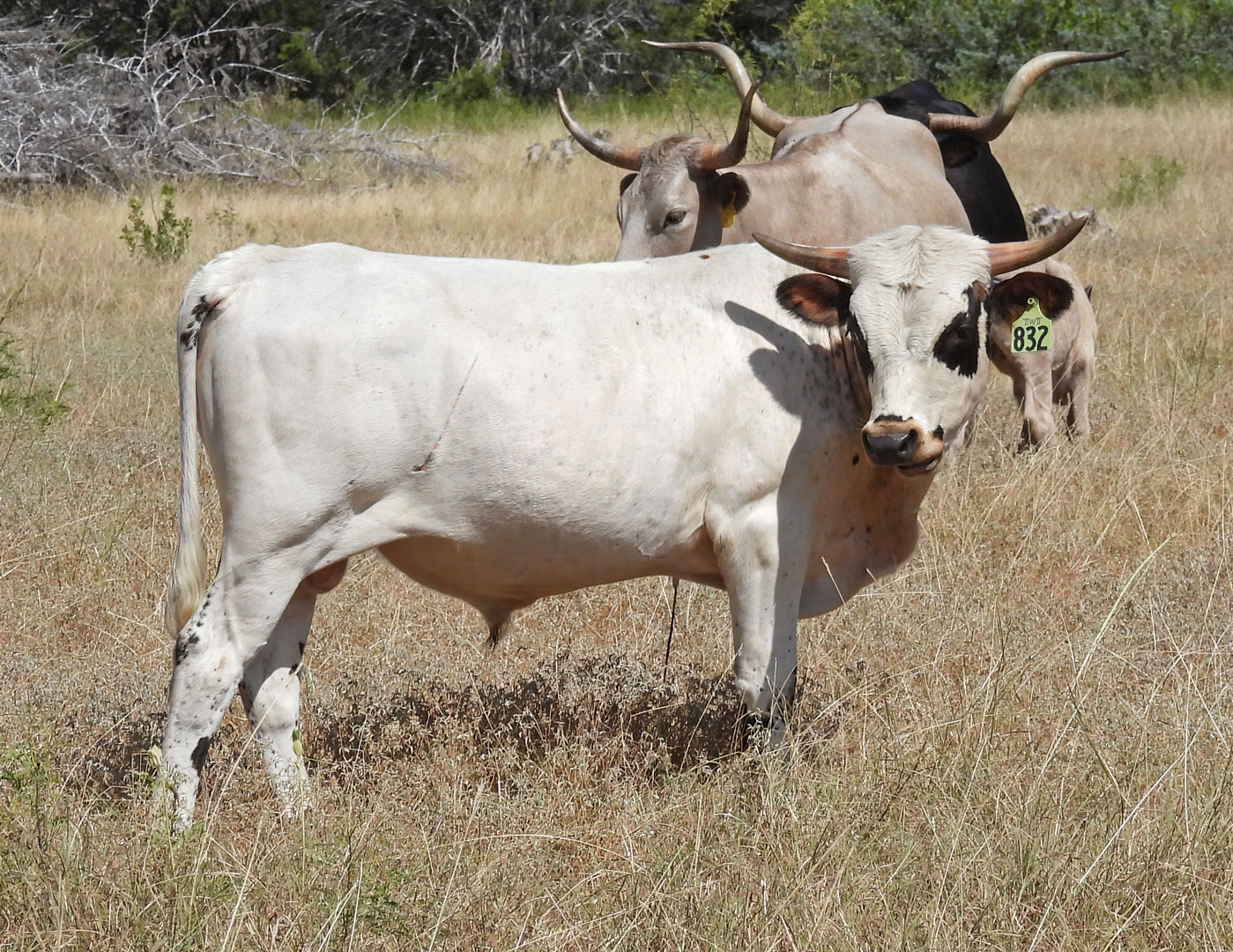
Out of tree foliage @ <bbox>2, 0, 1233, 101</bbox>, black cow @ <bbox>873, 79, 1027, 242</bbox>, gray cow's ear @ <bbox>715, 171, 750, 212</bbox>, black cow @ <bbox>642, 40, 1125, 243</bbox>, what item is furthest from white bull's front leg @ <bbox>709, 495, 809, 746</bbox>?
tree foliage @ <bbox>2, 0, 1233, 101</bbox>

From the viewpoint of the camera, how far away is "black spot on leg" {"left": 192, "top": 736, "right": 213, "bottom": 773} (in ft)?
12.8

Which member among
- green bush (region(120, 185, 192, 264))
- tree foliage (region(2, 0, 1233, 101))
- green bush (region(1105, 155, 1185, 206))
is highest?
green bush (region(1105, 155, 1185, 206))

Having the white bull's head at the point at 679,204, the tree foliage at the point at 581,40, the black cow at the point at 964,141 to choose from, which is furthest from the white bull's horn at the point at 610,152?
the tree foliage at the point at 581,40

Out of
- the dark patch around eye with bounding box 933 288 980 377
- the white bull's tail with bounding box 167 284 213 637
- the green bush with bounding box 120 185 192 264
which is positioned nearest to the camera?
the white bull's tail with bounding box 167 284 213 637

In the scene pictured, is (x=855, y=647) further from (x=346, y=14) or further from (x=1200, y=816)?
(x=346, y=14)

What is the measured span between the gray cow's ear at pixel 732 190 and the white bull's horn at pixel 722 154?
3.8 inches

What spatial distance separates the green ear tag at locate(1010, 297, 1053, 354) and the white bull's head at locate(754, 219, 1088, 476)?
136 millimetres

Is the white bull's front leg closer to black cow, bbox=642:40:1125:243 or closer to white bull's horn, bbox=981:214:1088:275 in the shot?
white bull's horn, bbox=981:214:1088:275

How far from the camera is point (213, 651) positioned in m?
3.89

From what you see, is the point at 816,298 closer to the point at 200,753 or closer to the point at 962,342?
the point at 962,342

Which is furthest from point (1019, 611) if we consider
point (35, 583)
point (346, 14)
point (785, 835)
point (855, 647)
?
point (346, 14)

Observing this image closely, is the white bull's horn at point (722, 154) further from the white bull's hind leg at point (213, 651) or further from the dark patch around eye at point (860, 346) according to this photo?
the white bull's hind leg at point (213, 651)

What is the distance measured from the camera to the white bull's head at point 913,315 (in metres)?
4.02

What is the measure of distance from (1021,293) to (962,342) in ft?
1.17
